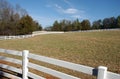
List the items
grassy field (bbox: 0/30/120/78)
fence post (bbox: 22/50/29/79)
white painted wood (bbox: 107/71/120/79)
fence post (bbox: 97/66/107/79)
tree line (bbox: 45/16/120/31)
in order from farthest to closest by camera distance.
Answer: tree line (bbox: 45/16/120/31), grassy field (bbox: 0/30/120/78), fence post (bbox: 22/50/29/79), fence post (bbox: 97/66/107/79), white painted wood (bbox: 107/71/120/79)

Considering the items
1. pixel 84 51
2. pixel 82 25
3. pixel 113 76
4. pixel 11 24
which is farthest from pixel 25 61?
pixel 82 25

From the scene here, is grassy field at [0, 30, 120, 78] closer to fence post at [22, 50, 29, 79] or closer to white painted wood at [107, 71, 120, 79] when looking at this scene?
fence post at [22, 50, 29, 79]

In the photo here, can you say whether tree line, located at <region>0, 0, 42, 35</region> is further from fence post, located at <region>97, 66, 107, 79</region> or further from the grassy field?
fence post, located at <region>97, 66, 107, 79</region>

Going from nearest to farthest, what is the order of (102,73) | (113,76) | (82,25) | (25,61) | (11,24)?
1. (113,76)
2. (102,73)
3. (25,61)
4. (11,24)
5. (82,25)

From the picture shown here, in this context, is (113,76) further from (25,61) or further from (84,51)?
(84,51)

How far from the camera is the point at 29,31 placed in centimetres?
6162

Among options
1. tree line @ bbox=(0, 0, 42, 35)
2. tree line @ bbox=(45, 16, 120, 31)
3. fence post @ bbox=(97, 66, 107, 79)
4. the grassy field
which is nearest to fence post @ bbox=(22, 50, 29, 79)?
fence post @ bbox=(97, 66, 107, 79)

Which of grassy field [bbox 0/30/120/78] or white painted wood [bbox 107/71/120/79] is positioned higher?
white painted wood [bbox 107/71/120/79]

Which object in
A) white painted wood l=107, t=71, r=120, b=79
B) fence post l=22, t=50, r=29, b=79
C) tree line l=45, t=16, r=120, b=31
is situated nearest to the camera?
white painted wood l=107, t=71, r=120, b=79

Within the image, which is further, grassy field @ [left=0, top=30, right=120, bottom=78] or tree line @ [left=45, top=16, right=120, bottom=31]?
tree line @ [left=45, top=16, right=120, bottom=31]

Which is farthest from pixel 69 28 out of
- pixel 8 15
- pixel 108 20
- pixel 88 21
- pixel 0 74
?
pixel 0 74

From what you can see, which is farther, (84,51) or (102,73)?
(84,51)

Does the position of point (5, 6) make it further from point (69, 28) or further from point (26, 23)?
point (69, 28)

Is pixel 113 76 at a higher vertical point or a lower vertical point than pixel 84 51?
higher
